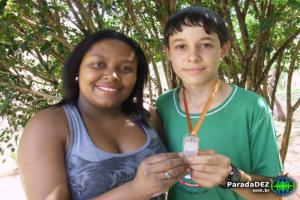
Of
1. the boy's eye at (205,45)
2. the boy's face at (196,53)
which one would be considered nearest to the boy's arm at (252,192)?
the boy's face at (196,53)

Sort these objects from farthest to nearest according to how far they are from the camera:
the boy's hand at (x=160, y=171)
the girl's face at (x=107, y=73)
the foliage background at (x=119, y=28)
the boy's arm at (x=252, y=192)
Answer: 1. the foliage background at (x=119, y=28)
2. the girl's face at (x=107, y=73)
3. the boy's arm at (x=252, y=192)
4. the boy's hand at (x=160, y=171)

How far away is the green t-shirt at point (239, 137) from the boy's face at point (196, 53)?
17cm

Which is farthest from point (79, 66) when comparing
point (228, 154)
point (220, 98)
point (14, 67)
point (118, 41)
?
point (14, 67)

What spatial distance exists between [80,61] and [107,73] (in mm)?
188

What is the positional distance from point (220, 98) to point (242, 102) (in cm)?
12

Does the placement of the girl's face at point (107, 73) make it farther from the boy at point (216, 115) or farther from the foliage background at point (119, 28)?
the foliage background at point (119, 28)

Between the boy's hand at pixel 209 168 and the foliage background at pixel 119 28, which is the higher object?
the foliage background at pixel 119 28

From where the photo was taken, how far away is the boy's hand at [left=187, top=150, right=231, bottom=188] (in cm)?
140

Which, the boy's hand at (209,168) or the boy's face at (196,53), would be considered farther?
the boy's face at (196,53)

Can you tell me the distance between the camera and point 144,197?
147 centimetres

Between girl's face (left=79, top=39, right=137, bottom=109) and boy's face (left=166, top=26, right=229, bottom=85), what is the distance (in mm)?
247

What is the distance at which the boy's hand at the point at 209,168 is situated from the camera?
1398 millimetres

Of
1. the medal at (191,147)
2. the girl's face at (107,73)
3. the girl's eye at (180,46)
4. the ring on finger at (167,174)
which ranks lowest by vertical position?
the ring on finger at (167,174)

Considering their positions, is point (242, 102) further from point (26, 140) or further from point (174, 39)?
point (26, 140)
